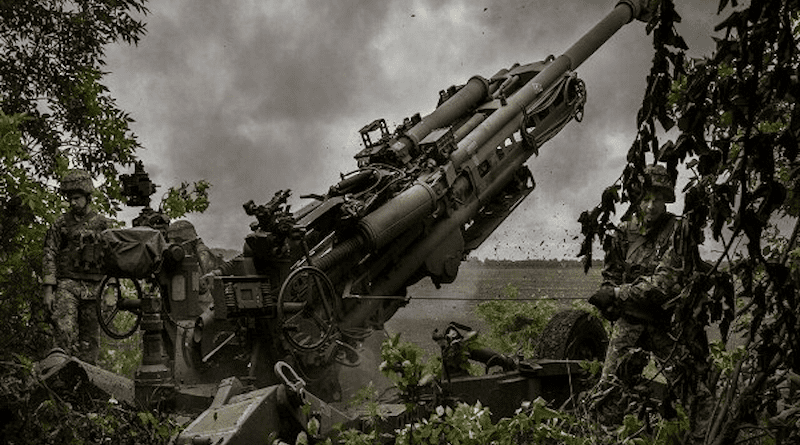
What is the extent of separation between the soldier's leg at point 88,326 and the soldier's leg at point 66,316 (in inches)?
3.6

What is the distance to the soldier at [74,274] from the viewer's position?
9.27 metres

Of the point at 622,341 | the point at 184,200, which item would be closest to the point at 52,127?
the point at 184,200

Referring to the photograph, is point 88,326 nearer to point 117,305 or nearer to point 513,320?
point 117,305

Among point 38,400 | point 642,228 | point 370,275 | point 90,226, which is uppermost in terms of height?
point 90,226

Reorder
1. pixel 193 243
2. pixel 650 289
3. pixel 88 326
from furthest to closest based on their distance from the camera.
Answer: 1. pixel 193 243
2. pixel 88 326
3. pixel 650 289

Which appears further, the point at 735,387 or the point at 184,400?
the point at 184,400

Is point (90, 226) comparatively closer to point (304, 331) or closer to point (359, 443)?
point (304, 331)

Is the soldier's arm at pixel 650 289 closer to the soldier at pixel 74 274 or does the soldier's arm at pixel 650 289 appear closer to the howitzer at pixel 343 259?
the howitzer at pixel 343 259

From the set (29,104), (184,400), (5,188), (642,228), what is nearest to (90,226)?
(5,188)

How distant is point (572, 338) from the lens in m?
8.65

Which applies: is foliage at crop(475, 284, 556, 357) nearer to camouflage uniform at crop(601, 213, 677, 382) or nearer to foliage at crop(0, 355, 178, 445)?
camouflage uniform at crop(601, 213, 677, 382)

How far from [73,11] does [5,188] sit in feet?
9.74

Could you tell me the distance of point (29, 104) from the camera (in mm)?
11883

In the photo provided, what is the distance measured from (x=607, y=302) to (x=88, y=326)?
16.4 feet
